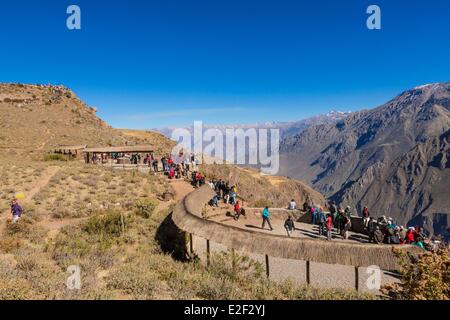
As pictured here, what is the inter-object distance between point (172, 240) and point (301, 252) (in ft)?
28.2

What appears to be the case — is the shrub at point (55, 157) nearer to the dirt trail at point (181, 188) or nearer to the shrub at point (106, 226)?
the dirt trail at point (181, 188)

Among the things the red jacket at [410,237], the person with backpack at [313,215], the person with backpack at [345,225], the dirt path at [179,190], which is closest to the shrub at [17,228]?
the dirt path at [179,190]

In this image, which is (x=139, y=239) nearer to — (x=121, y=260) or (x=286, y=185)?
(x=121, y=260)

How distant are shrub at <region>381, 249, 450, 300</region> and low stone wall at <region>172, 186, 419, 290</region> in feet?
6.38

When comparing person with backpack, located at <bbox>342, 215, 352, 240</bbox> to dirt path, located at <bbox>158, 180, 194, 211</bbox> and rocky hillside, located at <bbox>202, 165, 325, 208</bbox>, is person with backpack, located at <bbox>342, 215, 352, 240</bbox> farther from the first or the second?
rocky hillside, located at <bbox>202, 165, 325, 208</bbox>

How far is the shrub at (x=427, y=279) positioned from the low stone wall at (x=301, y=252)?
1946 millimetres

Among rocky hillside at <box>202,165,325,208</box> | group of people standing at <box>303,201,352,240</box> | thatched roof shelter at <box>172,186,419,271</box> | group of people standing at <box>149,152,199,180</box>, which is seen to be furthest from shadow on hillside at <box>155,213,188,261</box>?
rocky hillside at <box>202,165,325,208</box>

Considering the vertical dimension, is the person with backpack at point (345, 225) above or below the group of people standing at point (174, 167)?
below

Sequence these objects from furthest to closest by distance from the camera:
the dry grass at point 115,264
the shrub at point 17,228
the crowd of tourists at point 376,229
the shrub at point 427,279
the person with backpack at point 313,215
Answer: the person with backpack at point 313,215, the crowd of tourists at point 376,229, the shrub at point 17,228, the dry grass at point 115,264, the shrub at point 427,279

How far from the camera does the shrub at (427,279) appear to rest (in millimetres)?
9070

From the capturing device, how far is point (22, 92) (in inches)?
3145

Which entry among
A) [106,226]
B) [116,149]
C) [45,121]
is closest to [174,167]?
[116,149]

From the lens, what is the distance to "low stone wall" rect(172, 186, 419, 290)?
12.3m
